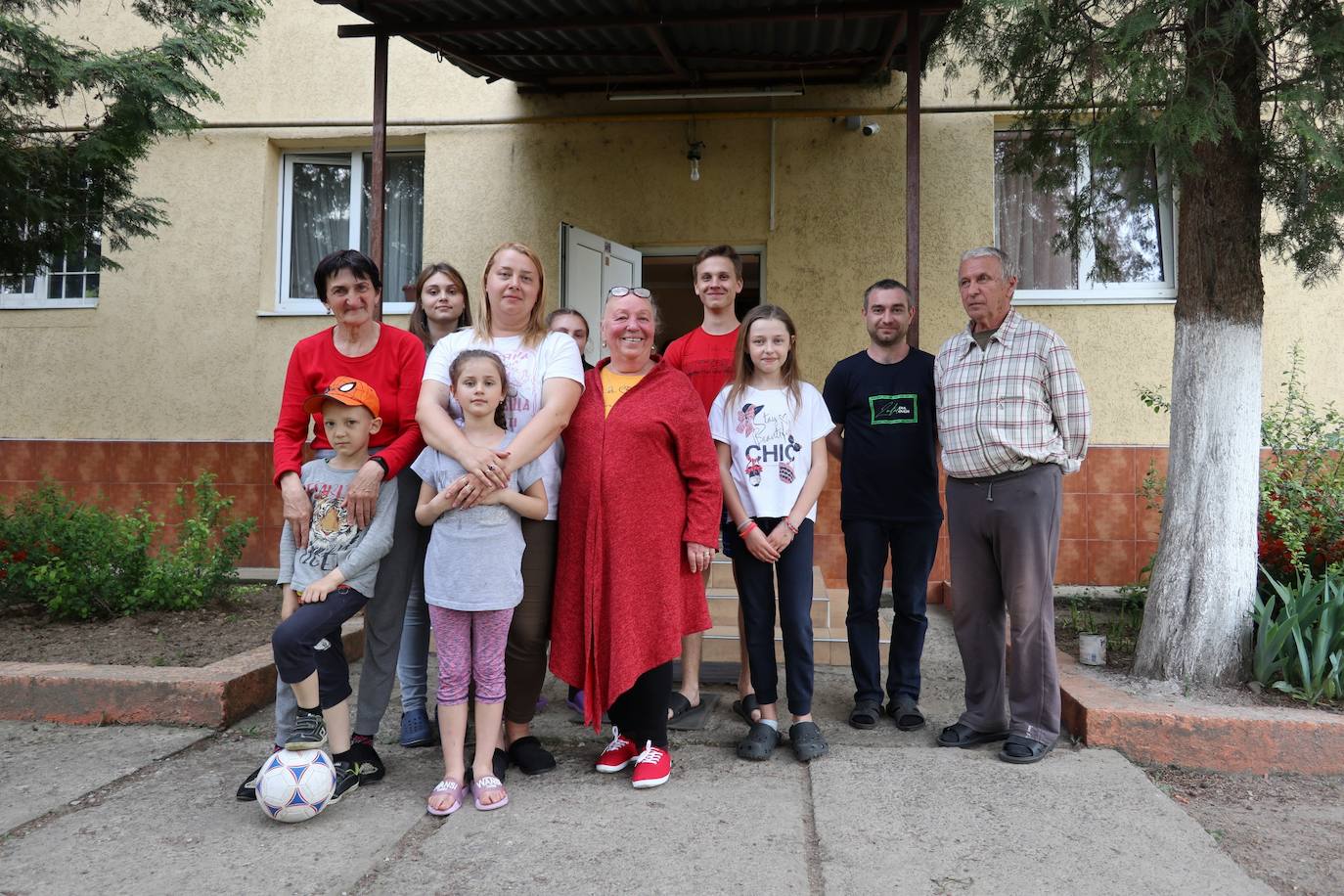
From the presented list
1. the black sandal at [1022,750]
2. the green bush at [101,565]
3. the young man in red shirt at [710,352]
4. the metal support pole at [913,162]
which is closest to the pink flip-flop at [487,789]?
the young man in red shirt at [710,352]

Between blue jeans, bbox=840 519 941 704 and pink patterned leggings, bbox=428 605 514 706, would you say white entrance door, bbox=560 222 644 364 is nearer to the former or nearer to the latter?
blue jeans, bbox=840 519 941 704

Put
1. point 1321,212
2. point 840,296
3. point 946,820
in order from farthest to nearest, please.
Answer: point 840,296 → point 1321,212 → point 946,820

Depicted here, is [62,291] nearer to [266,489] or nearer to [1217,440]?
[266,489]

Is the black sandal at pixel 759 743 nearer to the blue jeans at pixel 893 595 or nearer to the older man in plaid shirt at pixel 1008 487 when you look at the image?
the blue jeans at pixel 893 595

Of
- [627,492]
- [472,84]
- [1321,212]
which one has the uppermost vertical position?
[472,84]

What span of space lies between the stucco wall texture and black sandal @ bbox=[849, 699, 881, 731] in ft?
10.8

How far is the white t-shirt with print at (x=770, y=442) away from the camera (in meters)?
3.33

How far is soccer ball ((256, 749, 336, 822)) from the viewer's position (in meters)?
2.63

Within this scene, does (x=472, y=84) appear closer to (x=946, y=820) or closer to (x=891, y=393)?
(x=891, y=393)

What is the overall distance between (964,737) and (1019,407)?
1316 mm

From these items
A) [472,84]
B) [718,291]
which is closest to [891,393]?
[718,291]

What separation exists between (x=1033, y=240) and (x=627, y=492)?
5.02 m

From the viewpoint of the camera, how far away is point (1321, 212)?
3580 mm

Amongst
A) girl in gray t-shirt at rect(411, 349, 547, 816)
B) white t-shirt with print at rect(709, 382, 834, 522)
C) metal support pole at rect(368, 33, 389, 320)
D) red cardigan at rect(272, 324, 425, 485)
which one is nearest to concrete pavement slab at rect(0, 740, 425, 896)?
girl in gray t-shirt at rect(411, 349, 547, 816)
